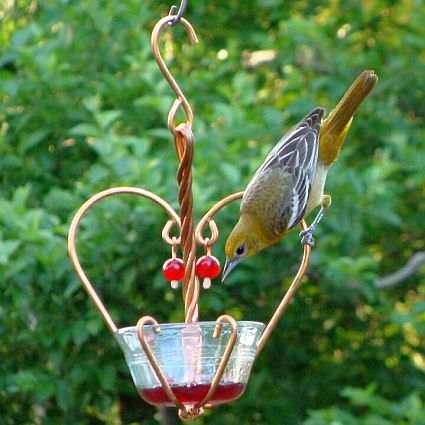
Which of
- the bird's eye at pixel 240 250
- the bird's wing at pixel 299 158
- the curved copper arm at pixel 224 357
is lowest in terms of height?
the bird's eye at pixel 240 250

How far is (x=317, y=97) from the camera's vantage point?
632cm

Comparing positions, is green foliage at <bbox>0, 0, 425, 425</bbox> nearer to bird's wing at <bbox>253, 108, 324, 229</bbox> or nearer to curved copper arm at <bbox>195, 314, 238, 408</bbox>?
bird's wing at <bbox>253, 108, 324, 229</bbox>

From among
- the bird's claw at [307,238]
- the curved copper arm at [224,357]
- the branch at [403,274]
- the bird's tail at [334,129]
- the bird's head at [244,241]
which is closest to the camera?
the curved copper arm at [224,357]

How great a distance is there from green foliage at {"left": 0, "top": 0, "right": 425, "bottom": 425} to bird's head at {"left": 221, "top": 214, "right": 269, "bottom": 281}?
597 millimetres

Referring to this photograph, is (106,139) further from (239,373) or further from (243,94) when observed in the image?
(239,373)

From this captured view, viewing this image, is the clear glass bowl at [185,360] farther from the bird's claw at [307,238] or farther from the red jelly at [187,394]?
the bird's claw at [307,238]

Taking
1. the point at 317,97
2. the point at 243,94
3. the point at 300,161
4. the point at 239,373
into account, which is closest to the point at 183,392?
the point at 239,373

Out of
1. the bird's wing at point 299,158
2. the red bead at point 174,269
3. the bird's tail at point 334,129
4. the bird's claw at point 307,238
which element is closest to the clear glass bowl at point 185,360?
the red bead at point 174,269

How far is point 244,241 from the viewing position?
4418 millimetres

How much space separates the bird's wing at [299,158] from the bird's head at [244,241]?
0.38ft

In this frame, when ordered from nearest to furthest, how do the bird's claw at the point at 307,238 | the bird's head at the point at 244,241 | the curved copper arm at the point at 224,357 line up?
the curved copper arm at the point at 224,357 < the bird's claw at the point at 307,238 < the bird's head at the point at 244,241

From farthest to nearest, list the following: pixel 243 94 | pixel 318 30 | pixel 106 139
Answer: pixel 318 30
pixel 243 94
pixel 106 139

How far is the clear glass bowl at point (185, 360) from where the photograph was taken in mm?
3162

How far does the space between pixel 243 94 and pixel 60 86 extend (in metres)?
0.88
